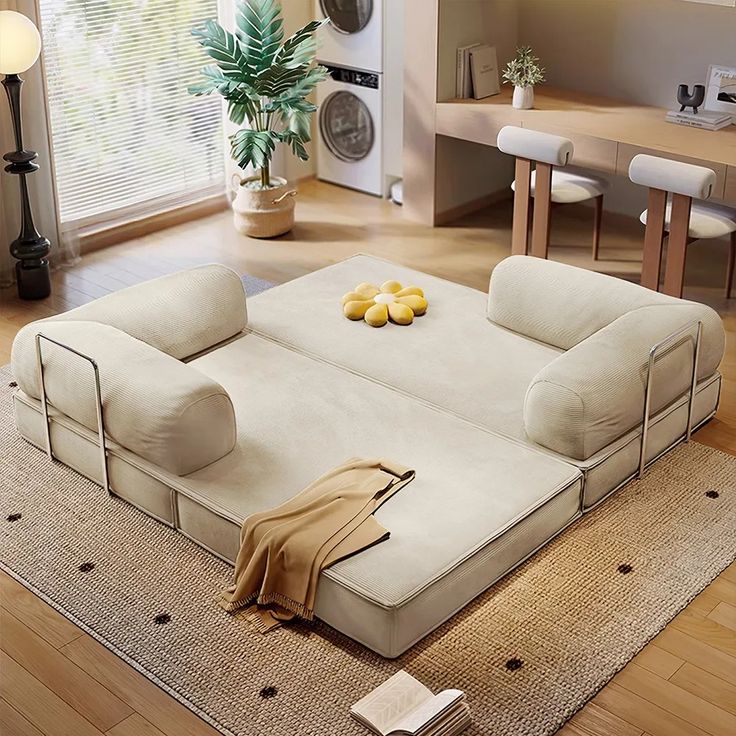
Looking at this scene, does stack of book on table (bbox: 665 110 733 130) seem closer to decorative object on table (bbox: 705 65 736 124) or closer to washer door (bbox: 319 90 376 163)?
decorative object on table (bbox: 705 65 736 124)

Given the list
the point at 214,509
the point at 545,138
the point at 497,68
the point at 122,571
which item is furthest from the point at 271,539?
the point at 497,68

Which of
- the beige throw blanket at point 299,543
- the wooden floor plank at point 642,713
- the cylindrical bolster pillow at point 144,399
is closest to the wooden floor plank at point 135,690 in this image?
the beige throw blanket at point 299,543

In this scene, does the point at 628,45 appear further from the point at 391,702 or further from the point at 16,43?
the point at 391,702

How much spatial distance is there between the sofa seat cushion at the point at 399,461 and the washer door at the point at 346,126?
2.70 meters

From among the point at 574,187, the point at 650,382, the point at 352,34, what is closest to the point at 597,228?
the point at 574,187

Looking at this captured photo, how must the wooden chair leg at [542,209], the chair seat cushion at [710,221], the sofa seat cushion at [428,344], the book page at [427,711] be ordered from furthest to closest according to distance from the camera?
the wooden chair leg at [542,209] < the chair seat cushion at [710,221] < the sofa seat cushion at [428,344] < the book page at [427,711]

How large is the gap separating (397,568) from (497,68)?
12.1 feet

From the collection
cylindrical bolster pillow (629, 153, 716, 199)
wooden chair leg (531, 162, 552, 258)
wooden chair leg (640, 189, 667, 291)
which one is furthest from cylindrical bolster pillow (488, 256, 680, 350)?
wooden chair leg (531, 162, 552, 258)

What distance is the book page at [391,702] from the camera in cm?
269

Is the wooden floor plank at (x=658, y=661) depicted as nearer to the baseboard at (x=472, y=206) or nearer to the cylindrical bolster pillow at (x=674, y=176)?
the cylindrical bolster pillow at (x=674, y=176)

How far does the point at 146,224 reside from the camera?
19.9 feet

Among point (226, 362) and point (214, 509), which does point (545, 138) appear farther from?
point (214, 509)

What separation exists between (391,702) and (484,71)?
3.90m

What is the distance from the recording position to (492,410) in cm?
370
